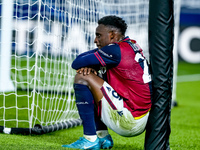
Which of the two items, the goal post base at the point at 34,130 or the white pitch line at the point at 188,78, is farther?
the white pitch line at the point at 188,78

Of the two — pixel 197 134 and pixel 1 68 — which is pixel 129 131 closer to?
pixel 197 134

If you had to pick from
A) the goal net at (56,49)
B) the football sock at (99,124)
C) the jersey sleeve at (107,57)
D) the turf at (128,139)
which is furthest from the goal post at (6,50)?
the jersey sleeve at (107,57)

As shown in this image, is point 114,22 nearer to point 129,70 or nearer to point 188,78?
point 129,70

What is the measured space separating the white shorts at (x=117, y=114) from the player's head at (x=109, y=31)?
14.6 inches

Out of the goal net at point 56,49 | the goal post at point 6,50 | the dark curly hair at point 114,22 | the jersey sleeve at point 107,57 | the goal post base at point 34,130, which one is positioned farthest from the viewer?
the goal post at point 6,50

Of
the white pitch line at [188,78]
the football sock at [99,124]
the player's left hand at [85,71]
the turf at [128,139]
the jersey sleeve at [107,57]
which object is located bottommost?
the white pitch line at [188,78]

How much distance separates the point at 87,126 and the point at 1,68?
11.6ft

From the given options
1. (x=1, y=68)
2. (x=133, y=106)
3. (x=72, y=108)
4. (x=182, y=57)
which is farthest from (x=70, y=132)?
(x=182, y=57)

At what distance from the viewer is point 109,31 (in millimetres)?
2924

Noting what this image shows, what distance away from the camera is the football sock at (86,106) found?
2799 mm

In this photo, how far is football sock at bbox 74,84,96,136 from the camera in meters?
2.80

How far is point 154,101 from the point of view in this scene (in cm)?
262

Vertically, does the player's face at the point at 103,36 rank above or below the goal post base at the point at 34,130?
above

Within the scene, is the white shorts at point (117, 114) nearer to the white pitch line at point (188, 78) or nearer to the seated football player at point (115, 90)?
the seated football player at point (115, 90)
